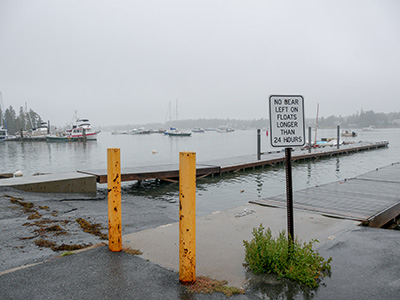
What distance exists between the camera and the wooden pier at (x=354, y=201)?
738 centimetres

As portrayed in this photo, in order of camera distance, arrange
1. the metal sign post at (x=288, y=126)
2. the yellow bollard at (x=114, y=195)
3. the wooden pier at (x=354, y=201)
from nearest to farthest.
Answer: the metal sign post at (x=288, y=126) → the yellow bollard at (x=114, y=195) → the wooden pier at (x=354, y=201)

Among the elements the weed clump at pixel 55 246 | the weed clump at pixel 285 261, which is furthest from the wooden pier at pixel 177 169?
the weed clump at pixel 285 261

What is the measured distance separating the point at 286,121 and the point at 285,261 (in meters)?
1.82

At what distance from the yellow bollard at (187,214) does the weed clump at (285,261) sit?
893 millimetres

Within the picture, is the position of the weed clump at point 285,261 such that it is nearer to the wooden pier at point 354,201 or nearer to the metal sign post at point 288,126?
the metal sign post at point 288,126

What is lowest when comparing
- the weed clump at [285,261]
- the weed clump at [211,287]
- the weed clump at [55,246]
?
the weed clump at [55,246]

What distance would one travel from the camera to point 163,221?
29.1 ft

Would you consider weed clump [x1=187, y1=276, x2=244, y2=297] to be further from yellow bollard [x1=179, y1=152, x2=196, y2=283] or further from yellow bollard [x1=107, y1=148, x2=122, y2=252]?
yellow bollard [x1=107, y1=148, x2=122, y2=252]

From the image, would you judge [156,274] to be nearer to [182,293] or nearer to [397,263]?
[182,293]

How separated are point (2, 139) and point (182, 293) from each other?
114447 millimetres

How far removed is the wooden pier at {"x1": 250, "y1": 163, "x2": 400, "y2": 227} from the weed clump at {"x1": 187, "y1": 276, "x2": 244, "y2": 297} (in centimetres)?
428

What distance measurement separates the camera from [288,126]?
4.48 metres

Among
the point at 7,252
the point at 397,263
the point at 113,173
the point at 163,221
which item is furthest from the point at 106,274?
the point at 163,221

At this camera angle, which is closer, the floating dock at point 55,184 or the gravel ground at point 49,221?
the gravel ground at point 49,221
